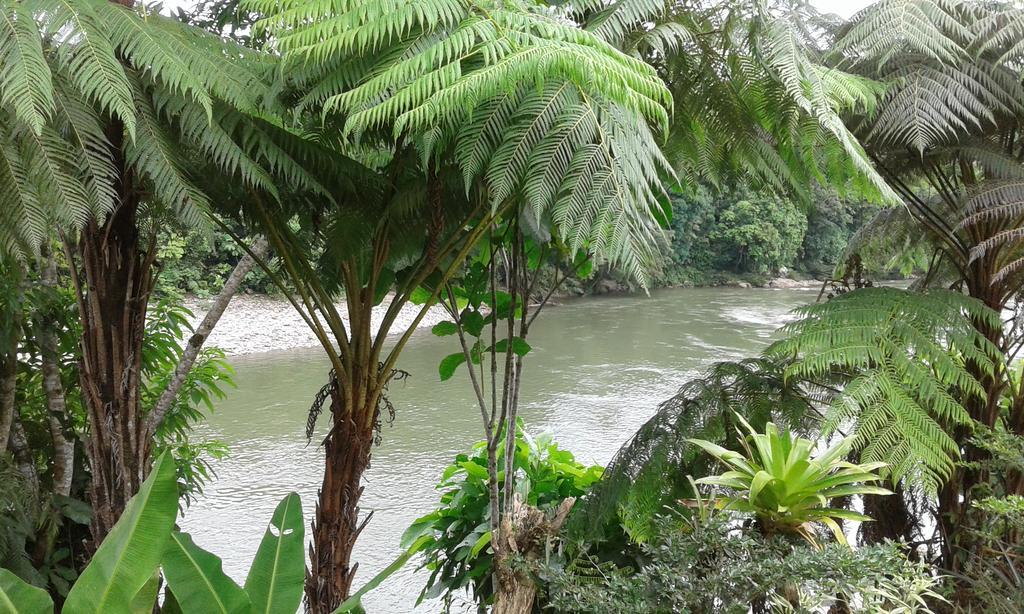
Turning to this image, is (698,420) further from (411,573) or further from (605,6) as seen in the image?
(411,573)

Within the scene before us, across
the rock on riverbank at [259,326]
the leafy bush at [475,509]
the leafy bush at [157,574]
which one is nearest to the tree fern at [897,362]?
the leafy bush at [475,509]

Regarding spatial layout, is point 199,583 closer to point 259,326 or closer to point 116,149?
point 116,149

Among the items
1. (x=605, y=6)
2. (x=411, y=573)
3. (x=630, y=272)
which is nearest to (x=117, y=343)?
(x=630, y=272)

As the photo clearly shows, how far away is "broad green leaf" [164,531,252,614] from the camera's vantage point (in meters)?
1.21

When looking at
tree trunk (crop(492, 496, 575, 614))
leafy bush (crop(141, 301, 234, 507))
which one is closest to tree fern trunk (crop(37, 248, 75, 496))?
leafy bush (crop(141, 301, 234, 507))

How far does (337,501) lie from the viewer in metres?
1.68

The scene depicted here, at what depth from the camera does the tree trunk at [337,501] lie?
1675mm

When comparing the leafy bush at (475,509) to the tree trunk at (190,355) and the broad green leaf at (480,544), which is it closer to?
the broad green leaf at (480,544)

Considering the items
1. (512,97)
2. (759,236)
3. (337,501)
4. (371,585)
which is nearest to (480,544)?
(337,501)

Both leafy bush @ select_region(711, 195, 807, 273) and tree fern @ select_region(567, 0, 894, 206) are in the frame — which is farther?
leafy bush @ select_region(711, 195, 807, 273)

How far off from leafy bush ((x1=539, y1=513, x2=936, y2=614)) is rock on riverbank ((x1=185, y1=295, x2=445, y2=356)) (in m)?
7.53

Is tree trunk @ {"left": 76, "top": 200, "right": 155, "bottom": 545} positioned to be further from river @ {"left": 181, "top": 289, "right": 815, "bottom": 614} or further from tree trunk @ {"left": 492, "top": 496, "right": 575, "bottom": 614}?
tree trunk @ {"left": 492, "top": 496, "right": 575, "bottom": 614}

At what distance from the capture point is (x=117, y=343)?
1508 millimetres

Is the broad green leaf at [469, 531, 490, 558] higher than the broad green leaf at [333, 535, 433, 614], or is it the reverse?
the broad green leaf at [333, 535, 433, 614]
